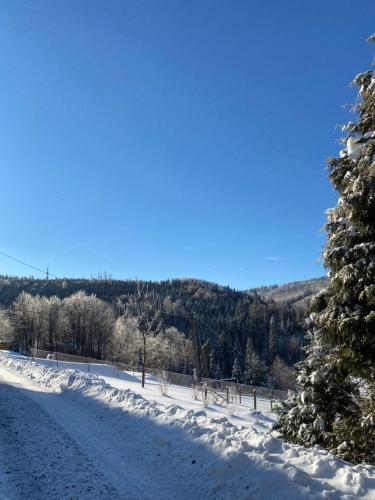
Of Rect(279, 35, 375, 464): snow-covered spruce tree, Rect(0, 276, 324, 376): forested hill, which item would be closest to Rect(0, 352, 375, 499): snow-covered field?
Rect(279, 35, 375, 464): snow-covered spruce tree

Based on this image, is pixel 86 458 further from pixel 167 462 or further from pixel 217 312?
pixel 217 312

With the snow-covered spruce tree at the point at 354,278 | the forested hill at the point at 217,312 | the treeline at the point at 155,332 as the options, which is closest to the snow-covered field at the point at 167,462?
the snow-covered spruce tree at the point at 354,278

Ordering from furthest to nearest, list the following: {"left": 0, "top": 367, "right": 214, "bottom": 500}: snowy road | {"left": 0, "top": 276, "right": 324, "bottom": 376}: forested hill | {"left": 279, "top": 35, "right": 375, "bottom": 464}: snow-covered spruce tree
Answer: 1. {"left": 0, "top": 276, "right": 324, "bottom": 376}: forested hill
2. {"left": 279, "top": 35, "right": 375, "bottom": 464}: snow-covered spruce tree
3. {"left": 0, "top": 367, "right": 214, "bottom": 500}: snowy road

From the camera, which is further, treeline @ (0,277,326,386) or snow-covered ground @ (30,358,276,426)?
treeline @ (0,277,326,386)

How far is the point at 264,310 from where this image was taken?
148 meters

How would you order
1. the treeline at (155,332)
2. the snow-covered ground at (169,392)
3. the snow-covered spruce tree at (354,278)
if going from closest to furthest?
the snow-covered spruce tree at (354,278) < the snow-covered ground at (169,392) < the treeline at (155,332)

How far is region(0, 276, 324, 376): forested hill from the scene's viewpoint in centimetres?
11094

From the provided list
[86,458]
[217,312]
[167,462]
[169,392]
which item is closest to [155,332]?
[169,392]

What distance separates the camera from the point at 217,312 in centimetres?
14188

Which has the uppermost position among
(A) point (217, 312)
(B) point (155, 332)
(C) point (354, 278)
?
(A) point (217, 312)

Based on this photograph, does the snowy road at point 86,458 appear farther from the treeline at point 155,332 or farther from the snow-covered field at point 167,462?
the treeline at point 155,332

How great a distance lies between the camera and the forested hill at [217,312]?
364 feet

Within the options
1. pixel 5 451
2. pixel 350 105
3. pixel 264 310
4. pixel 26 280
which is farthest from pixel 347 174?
pixel 26 280

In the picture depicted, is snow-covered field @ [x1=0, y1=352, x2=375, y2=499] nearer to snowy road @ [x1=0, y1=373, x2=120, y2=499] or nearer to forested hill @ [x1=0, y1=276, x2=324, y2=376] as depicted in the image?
snowy road @ [x1=0, y1=373, x2=120, y2=499]
